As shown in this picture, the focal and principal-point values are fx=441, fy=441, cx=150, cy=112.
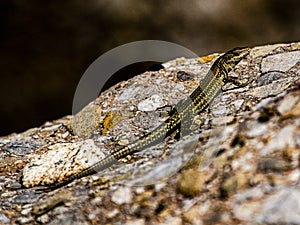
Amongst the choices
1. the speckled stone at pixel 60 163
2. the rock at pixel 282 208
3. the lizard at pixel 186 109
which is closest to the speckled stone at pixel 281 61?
the lizard at pixel 186 109

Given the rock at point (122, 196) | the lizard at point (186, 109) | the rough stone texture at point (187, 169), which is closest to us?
the rough stone texture at point (187, 169)

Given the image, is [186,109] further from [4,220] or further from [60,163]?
[4,220]

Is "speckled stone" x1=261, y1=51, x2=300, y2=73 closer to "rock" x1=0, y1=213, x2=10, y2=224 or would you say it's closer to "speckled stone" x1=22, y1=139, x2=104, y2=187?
"speckled stone" x1=22, y1=139, x2=104, y2=187

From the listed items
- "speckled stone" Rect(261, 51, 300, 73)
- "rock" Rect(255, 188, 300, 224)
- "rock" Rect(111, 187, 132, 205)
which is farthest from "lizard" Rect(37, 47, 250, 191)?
"rock" Rect(255, 188, 300, 224)

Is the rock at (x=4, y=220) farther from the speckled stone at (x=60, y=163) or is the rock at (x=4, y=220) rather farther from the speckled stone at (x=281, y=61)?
the speckled stone at (x=281, y=61)

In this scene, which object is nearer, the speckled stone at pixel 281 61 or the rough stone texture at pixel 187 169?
the rough stone texture at pixel 187 169

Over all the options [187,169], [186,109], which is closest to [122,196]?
[187,169]

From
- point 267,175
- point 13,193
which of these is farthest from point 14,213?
point 267,175
